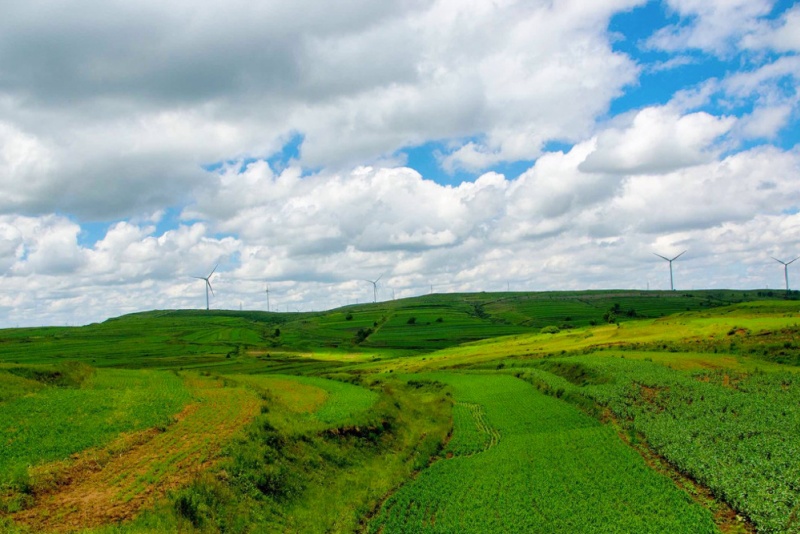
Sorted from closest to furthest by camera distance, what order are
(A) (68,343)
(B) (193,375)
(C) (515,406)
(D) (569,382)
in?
(C) (515,406)
(D) (569,382)
(B) (193,375)
(A) (68,343)

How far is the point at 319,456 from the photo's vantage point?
3397 centimetres

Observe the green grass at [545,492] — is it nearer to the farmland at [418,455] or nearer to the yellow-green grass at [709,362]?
the farmland at [418,455]

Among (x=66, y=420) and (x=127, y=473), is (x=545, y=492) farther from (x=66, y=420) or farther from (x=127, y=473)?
(x=66, y=420)

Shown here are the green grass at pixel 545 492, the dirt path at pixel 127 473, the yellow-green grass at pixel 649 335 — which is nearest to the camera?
the dirt path at pixel 127 473

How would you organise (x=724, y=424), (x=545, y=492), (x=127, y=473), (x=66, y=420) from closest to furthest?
(x=127, y=473) → (x=545, y=492) → (x=66, y=420) → (x=724, y=424)

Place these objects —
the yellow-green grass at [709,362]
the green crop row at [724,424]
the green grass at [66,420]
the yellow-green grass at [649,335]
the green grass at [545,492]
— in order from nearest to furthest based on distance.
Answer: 1. the green grass at [545,492]
2. the green crop row at [724,424]
3. the green grass at [66,420]
4. the yellow-green grass at [709,362]
5. the yellow-green grass at [649,335]

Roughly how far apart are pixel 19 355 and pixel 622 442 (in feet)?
494

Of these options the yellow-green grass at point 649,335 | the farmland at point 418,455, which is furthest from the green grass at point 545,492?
the yellow-green grass at point 649,335

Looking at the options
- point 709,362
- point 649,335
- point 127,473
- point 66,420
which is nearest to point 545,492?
point 127,473

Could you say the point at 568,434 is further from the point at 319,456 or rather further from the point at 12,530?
the point at 12,530

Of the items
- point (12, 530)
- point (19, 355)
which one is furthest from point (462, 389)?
point (19, 355)

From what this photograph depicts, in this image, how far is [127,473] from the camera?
26.7 metres

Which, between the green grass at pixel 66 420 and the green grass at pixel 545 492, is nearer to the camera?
the green grass at pixel 545 492

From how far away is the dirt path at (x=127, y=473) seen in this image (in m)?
21.6
